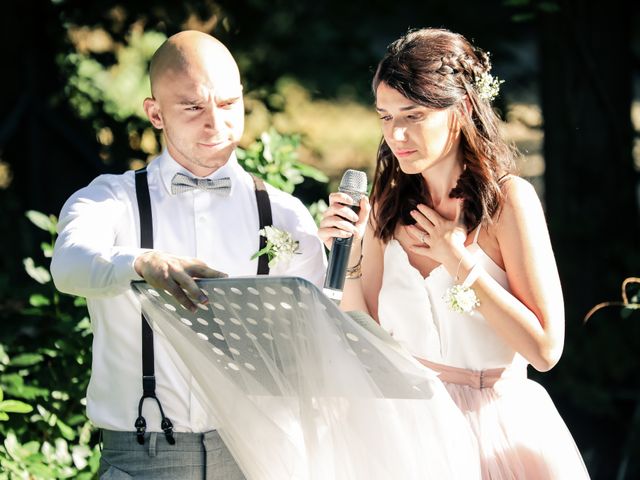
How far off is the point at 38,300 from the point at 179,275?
1.67 m

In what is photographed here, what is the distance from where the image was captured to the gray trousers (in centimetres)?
287

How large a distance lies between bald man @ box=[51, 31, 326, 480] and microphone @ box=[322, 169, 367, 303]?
0.25 m

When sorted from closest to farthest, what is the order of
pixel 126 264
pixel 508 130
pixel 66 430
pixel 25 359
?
pixel 126 264 → pixel 66 430 → pixel 25 359 → pixel 508 130

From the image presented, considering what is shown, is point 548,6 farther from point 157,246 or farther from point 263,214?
point 157,246

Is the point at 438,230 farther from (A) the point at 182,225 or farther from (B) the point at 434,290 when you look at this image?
(A) the point at 182,225

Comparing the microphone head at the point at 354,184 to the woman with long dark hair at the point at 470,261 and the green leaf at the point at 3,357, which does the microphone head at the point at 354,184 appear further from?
the green leaf at the point at 3,357

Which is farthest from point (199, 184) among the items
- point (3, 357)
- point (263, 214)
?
point (3, 357)

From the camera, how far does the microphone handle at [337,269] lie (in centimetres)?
269

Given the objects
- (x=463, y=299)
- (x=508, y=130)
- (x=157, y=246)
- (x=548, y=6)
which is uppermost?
Answer: (x=548, y=6)

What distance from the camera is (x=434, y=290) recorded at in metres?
3.02

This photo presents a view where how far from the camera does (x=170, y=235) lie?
289 cm

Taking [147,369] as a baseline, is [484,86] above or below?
above

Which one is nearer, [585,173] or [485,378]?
[485,378]

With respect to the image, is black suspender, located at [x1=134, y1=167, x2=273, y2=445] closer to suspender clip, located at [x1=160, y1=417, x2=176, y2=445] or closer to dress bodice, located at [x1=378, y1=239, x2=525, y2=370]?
suspender clip, located at [x1=160, y1=417, x2=176, y2=445]
